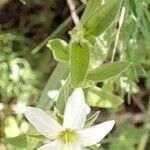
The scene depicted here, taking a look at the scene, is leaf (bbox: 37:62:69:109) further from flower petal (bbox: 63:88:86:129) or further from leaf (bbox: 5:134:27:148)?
flower petal (bbox: 63:88:86:129)

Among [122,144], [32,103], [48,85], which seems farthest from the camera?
[122,144]

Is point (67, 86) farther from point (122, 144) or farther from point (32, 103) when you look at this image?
point (122, 144)

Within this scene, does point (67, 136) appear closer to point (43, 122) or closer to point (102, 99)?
point (43, 122)

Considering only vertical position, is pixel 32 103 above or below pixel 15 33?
below

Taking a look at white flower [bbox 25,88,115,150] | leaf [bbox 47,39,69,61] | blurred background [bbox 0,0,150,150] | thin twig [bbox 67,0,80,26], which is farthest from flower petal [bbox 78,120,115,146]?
thin twig [bbox 67,0,80,26]

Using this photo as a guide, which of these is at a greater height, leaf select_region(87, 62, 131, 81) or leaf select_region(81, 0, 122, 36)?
Result: leaf select_region(81, 0, 122, 36)

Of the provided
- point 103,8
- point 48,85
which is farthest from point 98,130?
point 48,85

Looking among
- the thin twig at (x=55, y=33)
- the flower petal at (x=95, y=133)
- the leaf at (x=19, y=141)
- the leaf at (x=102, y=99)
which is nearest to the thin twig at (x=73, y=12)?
the thin twig at (x=55, y=33)
